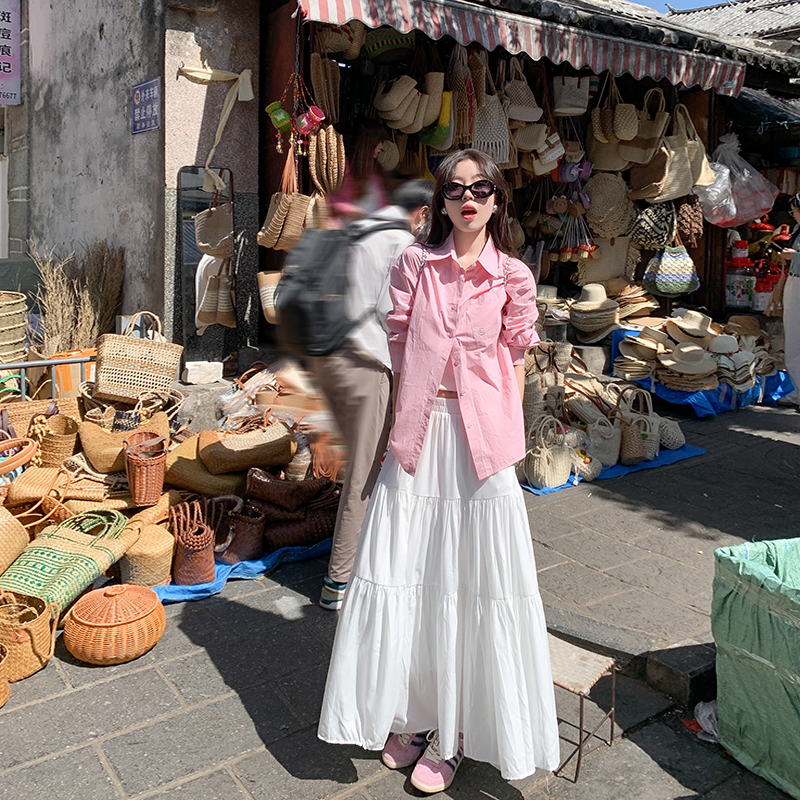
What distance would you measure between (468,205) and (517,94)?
19.5ft

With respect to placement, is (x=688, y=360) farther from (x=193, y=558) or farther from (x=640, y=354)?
(x=193, y=558)

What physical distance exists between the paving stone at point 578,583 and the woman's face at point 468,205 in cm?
228

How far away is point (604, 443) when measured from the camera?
635 centimetres

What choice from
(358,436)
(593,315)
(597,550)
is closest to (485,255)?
(358,436)

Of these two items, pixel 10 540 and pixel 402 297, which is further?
pixel 10 540

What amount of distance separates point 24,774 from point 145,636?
800 millimetres

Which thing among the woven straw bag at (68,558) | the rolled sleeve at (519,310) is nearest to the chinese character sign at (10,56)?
the woven straw bag at (68,558)

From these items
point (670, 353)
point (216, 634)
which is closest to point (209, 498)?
point (216, 634)

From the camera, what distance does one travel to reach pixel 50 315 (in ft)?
23.8

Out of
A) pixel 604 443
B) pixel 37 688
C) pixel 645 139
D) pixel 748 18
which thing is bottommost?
pixel 37 688

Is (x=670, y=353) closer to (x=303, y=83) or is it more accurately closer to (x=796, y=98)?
(x=303, y=83)

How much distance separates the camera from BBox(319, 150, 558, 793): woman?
260cm

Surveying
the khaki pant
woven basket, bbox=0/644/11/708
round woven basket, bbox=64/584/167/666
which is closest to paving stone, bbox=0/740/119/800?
woven basket, bbox=0/644/11/708

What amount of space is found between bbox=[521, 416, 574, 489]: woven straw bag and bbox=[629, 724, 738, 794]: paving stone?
2767 mm
